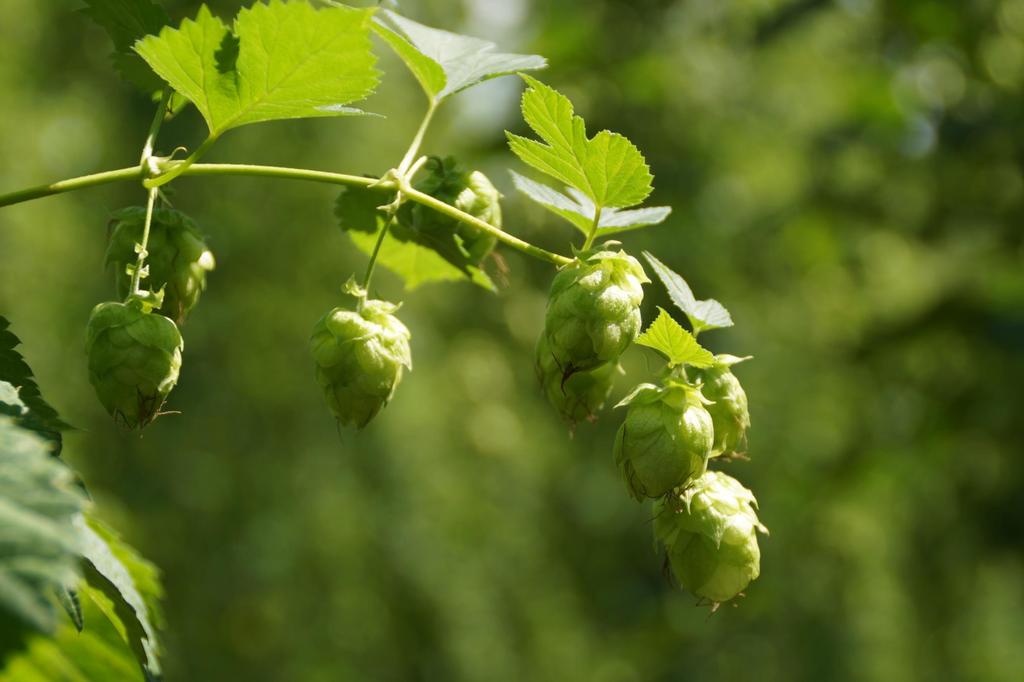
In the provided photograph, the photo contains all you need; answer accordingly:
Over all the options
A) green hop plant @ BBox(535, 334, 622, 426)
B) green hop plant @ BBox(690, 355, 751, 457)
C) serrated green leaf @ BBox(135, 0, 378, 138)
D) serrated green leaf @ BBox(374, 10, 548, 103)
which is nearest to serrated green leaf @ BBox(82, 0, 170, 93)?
serrated green leaf @ BBox(135, 0, 378, 138)

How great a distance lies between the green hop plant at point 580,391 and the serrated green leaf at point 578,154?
5.9 inches

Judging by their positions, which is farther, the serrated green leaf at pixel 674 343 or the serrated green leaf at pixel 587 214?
the serrated green leaf at pixel 587 214

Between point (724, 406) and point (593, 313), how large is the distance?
18 centimetres

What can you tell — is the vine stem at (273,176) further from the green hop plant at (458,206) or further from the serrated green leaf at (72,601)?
the serrated green leaf at (72,601)

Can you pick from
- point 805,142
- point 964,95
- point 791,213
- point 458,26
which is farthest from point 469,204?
point 458,26

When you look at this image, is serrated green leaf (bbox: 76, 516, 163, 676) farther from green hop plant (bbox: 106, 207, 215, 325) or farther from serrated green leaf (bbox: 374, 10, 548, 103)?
serrated green leaf (bbox: 374, 10, 548, 103)

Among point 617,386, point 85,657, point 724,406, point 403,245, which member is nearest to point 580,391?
point 724,406

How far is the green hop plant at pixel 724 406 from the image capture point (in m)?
0.94

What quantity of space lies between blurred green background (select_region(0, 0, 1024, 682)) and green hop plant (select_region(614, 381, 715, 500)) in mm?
2575

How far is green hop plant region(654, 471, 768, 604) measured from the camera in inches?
34.7

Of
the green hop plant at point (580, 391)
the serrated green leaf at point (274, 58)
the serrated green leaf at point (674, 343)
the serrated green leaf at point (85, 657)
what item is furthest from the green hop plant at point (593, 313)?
the serrated green leaf at point (85, 657)

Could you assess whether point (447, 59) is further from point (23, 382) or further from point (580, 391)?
point (23, 382)

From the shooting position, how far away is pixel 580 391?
3.25 ft

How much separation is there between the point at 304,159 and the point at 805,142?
11.0ft
